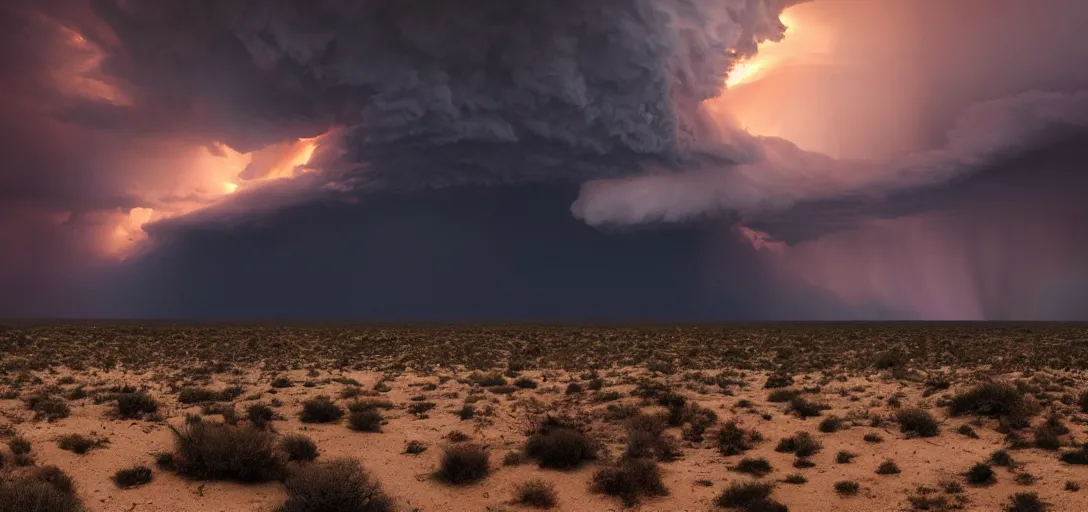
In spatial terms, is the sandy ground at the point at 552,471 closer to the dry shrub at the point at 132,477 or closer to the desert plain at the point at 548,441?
the desert plain at the point at 548,441

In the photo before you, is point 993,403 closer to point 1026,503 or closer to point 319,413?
point 1026,503

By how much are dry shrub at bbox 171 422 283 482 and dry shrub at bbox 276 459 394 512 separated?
183cm

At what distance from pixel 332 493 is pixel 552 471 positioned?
631cm

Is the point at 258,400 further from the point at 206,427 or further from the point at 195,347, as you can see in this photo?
the point at 195,347

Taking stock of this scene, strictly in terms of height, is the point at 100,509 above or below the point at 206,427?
below

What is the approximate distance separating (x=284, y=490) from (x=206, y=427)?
359 centimetres

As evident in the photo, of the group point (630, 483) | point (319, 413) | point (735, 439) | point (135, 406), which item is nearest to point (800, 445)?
point (735, 439)

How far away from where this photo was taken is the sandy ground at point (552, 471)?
603 inches

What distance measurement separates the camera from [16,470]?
15.9 m

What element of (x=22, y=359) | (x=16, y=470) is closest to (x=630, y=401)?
(x=16, y=470)

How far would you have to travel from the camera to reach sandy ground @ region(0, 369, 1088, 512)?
15.3 meters

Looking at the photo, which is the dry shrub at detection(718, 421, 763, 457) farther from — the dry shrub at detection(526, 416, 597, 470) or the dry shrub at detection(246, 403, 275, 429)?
the dry shrub at detection(246, 403, 275, 429)

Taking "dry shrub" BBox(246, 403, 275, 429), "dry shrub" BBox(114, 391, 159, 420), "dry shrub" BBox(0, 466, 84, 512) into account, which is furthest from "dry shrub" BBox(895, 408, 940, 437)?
"dry shrub" BBox(114, 391, 159, 420)

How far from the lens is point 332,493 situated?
13781 mm
